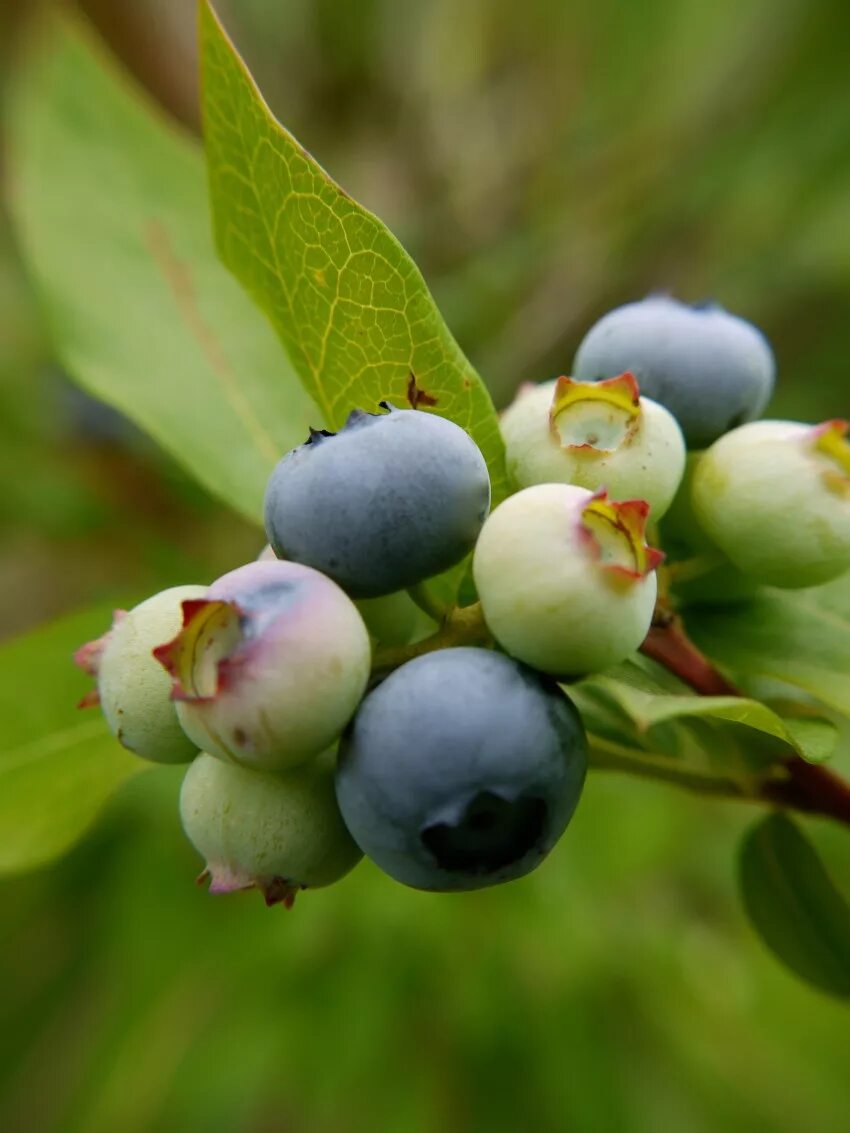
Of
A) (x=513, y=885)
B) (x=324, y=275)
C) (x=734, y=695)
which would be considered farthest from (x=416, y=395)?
(x=513, y=885)

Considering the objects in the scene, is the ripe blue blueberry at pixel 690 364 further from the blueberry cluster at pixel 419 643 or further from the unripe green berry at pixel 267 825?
the unripe green berry at pixel 267 825

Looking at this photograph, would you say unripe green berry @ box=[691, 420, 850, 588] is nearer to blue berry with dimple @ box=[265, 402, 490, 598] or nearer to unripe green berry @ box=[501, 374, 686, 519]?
unripe green berry @ box=[501, 374, 686, 519]

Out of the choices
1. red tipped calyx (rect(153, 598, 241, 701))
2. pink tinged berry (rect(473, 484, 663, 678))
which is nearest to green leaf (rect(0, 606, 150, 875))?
red tipped calyx (rect(153, 598, 241, 701))

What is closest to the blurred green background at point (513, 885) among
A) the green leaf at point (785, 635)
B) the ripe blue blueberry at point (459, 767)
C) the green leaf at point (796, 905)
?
the green leaf at point (796, 905)

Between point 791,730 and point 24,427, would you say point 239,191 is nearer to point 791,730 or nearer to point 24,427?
point 791,730

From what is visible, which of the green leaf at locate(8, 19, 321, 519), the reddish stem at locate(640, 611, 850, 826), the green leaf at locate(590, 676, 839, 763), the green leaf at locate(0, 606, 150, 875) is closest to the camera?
the green leaf at locate(590, 676, 839, 763)

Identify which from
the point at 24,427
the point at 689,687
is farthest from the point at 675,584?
the point at 24,427
